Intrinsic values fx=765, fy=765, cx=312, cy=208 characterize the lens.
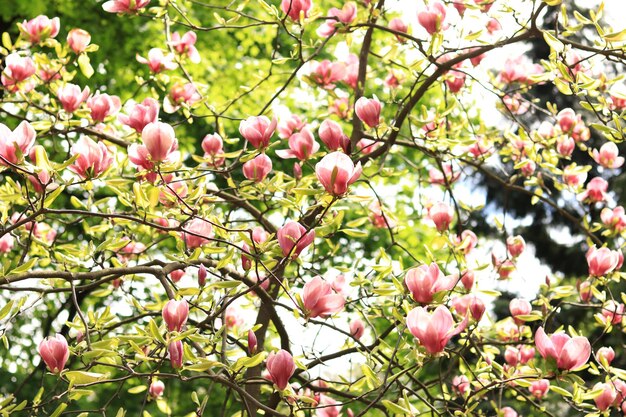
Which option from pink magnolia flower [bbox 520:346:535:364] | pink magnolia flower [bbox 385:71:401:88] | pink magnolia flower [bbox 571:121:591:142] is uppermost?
pink magnolia flower [bbox 571:121:591:142]

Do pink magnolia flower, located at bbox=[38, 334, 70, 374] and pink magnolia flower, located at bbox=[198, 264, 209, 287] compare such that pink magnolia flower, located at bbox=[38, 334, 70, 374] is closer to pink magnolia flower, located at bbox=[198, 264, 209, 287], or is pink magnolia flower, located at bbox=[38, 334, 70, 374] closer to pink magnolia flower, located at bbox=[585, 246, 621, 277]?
pink magnolia flower, located at bbox=[198, 264, 209, 287]

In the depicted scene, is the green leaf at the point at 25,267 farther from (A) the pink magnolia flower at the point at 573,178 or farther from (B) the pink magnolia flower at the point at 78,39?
(A) the pink magnolia flower at the point at 573,178

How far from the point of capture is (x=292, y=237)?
5.97 feet

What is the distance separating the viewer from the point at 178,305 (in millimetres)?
1797

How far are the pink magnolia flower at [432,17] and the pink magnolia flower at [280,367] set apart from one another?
4.17ft

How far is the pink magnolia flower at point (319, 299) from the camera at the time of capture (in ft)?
5.82

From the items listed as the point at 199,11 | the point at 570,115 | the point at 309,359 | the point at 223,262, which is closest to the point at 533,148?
the point at 570,115

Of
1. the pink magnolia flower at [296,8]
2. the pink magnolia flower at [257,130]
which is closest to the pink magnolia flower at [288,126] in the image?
the pink magnolia flower at [296,8]

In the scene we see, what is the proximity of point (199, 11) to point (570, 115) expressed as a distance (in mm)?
4484

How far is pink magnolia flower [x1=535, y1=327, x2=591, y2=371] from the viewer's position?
67.4 inches

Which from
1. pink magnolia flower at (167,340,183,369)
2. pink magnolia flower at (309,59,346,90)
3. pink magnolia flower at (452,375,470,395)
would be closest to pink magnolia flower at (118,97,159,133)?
pink magnolia flower at (167,340,183,369)

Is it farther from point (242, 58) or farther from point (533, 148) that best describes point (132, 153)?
point (242, 58)

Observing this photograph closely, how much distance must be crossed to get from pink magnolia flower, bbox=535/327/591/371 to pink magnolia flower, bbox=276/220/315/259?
585 millimetres

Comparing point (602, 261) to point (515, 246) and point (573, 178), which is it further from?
point (573, 178)
